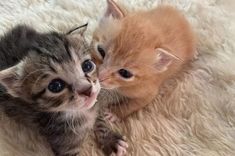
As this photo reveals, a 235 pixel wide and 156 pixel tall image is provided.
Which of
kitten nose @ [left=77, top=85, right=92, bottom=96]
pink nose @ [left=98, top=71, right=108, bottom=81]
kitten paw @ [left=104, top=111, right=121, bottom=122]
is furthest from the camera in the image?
kitten paw @ [left=104, top=111, right=121, bottom=122]

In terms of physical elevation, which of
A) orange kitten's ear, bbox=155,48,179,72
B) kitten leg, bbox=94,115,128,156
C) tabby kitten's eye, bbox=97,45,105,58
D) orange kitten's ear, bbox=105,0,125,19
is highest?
orange kitten's ear, bbox=105,0,125,19

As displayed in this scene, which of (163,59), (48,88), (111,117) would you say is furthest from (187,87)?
(48,88)

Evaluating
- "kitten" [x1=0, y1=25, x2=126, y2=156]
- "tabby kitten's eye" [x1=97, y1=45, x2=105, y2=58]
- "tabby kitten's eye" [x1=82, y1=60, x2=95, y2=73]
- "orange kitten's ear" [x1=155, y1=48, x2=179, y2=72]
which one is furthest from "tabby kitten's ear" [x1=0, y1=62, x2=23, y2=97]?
"orange kitten's ear" [x1=155, y1=48, x2=179, y2=72]

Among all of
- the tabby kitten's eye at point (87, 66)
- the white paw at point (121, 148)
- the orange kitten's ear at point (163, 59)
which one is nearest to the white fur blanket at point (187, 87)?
the white paw at point (121, 148)

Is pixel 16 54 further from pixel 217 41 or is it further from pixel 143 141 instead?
pixel 217 41

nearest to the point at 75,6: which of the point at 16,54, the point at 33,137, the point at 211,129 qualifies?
the point at 16,54

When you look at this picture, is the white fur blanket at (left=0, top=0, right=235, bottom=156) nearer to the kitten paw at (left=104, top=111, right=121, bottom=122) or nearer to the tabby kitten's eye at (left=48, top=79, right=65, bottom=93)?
the kitten paw at (left=104, top=111, right=121, bottom=122)
